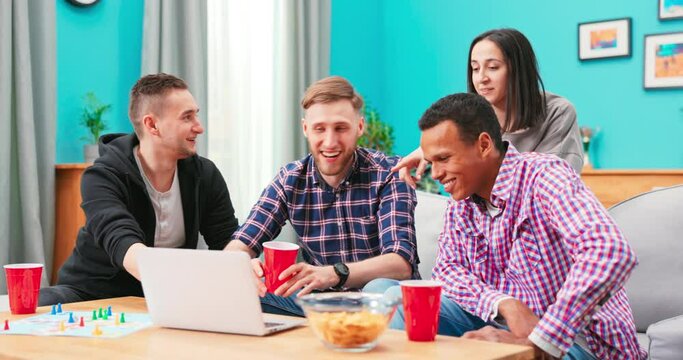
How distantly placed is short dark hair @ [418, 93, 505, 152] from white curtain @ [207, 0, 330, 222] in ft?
12.7

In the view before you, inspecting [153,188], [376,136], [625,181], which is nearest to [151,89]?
[153,188]

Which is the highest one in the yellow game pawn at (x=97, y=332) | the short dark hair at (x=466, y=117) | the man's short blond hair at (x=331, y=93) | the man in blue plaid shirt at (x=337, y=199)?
the man's short blond hair at (x=331, y=93)

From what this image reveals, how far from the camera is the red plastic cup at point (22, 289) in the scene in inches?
79.4

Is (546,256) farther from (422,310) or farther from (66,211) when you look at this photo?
(66,211)

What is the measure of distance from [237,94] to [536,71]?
3.32 m

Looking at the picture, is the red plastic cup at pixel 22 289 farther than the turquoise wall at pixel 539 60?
No

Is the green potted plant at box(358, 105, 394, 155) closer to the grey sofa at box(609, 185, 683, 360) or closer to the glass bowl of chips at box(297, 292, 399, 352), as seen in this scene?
the grey sofa at box(609, 185, 683, 360)

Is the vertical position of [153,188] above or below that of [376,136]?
below

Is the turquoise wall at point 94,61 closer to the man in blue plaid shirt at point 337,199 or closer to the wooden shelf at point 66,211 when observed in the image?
the wooden shelf at point 66,211

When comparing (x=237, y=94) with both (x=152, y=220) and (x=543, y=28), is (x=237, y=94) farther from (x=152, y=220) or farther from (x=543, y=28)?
(x=152, y=220)

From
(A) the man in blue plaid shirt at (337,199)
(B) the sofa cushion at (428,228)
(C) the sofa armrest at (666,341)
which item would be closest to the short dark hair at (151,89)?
(A) the man in blue plaid shirt at (337,199)

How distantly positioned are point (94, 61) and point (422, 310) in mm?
3884

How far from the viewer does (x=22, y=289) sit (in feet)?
6.62

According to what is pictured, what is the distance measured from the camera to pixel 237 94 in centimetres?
586
